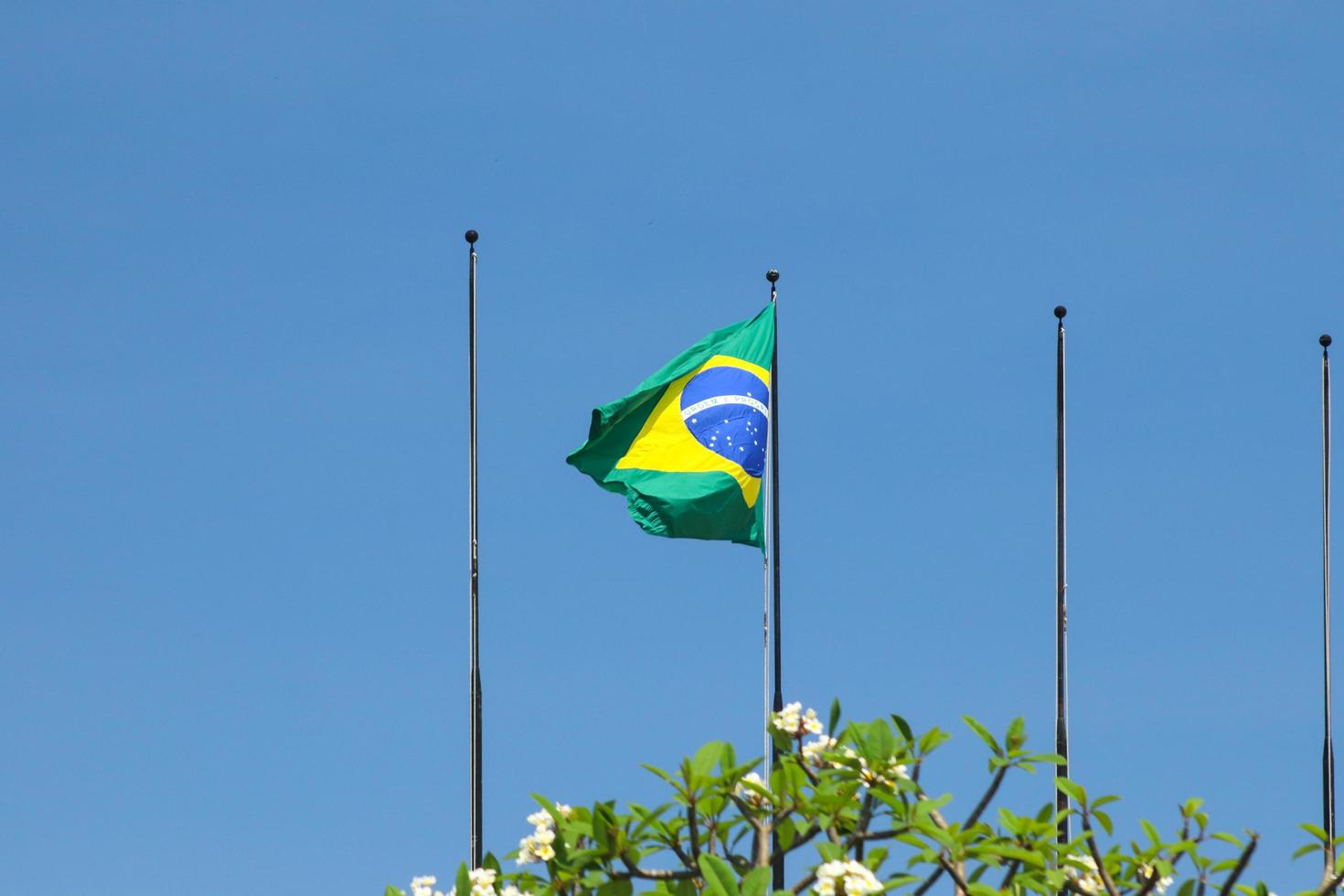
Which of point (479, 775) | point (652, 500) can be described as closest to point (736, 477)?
point (652, 500)

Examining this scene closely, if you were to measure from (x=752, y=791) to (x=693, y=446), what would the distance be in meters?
9.53

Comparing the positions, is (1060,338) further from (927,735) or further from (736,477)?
(927,735)

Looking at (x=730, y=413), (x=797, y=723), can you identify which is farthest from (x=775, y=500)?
(x=797, y=723)

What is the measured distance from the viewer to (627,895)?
10.6m

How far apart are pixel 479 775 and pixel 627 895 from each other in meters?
8.59

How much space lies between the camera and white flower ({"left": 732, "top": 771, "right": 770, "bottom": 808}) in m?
10.6

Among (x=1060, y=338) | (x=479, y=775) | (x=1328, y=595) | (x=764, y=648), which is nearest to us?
(x=479, y=775)

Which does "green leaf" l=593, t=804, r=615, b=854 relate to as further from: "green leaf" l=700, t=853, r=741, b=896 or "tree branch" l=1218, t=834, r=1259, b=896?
"tree branch" l=1218, t=834, r=1259, b=896

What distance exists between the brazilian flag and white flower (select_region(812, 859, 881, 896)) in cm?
1017

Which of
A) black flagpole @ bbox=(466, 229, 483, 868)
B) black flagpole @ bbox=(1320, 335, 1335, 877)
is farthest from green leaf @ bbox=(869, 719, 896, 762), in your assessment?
black flagpole @ bbox=(1320, 335, 1335, 877)

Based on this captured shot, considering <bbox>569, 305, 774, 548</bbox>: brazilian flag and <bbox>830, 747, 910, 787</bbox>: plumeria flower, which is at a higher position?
<bbox>569, 305, 774, 548</bbox>: brazilian flag

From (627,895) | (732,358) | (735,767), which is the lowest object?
(627,895)

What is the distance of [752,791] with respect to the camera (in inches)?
417

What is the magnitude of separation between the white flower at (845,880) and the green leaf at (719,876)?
438mm
